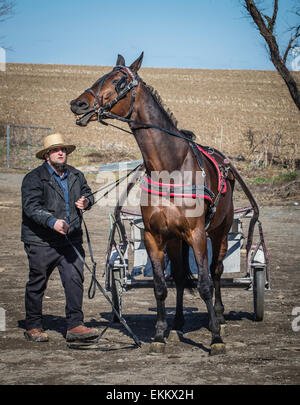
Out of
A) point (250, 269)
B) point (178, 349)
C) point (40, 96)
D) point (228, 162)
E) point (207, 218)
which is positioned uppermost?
point (40, 96)

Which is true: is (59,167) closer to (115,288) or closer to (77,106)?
(77,106)

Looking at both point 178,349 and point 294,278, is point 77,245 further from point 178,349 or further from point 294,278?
point 294,278

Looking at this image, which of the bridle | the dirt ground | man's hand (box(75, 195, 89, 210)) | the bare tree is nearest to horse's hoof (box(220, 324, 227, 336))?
the dirt ground

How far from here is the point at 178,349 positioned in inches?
233

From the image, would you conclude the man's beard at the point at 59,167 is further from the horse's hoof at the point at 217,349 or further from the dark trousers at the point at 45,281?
the horse's hoof at the point at 217,349

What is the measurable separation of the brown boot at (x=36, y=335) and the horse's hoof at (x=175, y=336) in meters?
1.30

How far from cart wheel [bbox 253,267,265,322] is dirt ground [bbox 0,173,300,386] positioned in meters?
0.13

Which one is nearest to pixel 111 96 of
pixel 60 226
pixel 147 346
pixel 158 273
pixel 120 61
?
pixel 120 61

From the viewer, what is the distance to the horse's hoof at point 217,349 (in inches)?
222

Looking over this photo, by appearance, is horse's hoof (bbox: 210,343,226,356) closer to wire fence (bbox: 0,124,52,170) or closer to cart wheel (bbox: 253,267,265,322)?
cart wheel (bbox: 253,267,265,322)

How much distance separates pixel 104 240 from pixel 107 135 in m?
23.6

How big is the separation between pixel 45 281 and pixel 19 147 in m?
25.1
